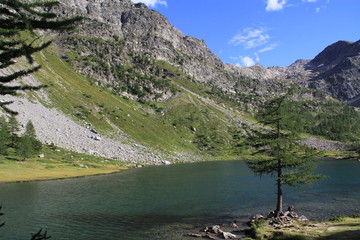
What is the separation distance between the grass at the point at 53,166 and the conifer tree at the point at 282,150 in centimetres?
6390

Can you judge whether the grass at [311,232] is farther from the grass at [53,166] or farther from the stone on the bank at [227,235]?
the grass at [53,166]

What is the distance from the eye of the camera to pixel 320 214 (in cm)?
3912

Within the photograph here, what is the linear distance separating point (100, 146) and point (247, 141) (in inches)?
4103

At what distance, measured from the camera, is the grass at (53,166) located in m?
76.5

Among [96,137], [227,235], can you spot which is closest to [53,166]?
[96,137]

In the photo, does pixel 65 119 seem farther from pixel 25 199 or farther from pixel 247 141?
pixel 247 141

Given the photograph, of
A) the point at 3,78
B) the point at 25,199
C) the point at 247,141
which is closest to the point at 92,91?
the point at 25,199

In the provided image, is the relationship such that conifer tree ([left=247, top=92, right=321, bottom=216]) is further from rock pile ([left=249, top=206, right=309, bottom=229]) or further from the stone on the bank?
the stone on the bank

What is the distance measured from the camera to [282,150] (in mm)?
35625

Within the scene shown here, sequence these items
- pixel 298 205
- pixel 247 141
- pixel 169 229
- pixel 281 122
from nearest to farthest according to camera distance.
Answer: pixel 169 229 < pixel 281 122 < pixel 247 141 < pixel 298 205

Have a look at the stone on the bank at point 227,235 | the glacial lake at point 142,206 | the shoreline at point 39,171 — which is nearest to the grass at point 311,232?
the stone on the bank at point 227,235

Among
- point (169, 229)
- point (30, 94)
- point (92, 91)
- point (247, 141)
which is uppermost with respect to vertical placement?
point (92, 91)

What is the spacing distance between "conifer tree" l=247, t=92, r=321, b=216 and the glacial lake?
6930mm

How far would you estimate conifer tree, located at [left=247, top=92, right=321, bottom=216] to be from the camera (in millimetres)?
35438
